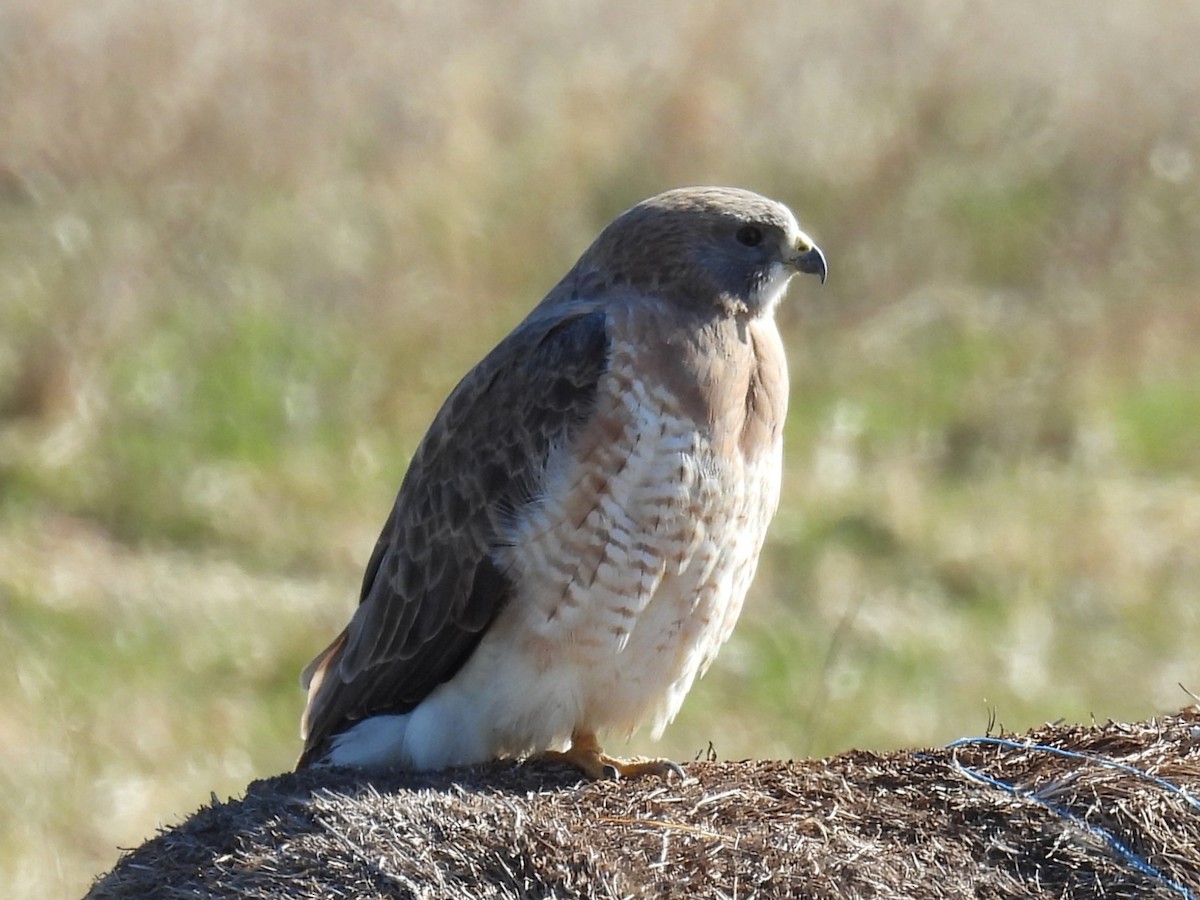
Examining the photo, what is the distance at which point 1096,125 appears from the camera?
12727 mm

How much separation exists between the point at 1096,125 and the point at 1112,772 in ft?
30.4

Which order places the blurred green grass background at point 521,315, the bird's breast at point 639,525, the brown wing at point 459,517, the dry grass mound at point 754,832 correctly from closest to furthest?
the dry grass mound at point 754,832, the bird's breast at point 639,525, the brown wing at point 459,517, the blurred green grass background at point 521,315

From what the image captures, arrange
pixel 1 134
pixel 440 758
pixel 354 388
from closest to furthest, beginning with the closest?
1. pixel 440 758
2. pixel 354 388
3. pixel 1 134

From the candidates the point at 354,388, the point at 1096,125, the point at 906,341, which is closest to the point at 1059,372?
the point at 906,341

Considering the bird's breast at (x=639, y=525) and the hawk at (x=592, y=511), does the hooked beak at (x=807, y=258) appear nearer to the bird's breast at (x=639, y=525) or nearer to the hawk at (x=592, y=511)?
the hawk at (x=592, y=511)

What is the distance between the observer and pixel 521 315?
36.5ft

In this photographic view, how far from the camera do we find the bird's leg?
15.5 feet

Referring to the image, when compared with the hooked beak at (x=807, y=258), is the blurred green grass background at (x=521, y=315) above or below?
above

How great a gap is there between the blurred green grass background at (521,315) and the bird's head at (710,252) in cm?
351

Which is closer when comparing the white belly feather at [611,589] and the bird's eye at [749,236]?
the white belly feather at [611,589]

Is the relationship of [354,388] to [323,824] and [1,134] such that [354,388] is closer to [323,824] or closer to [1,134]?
[1,134]

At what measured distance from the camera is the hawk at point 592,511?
455 cm

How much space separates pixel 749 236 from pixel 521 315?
6.27m

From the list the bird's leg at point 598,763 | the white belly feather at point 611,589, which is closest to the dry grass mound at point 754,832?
the bird's leg at point 598,763
